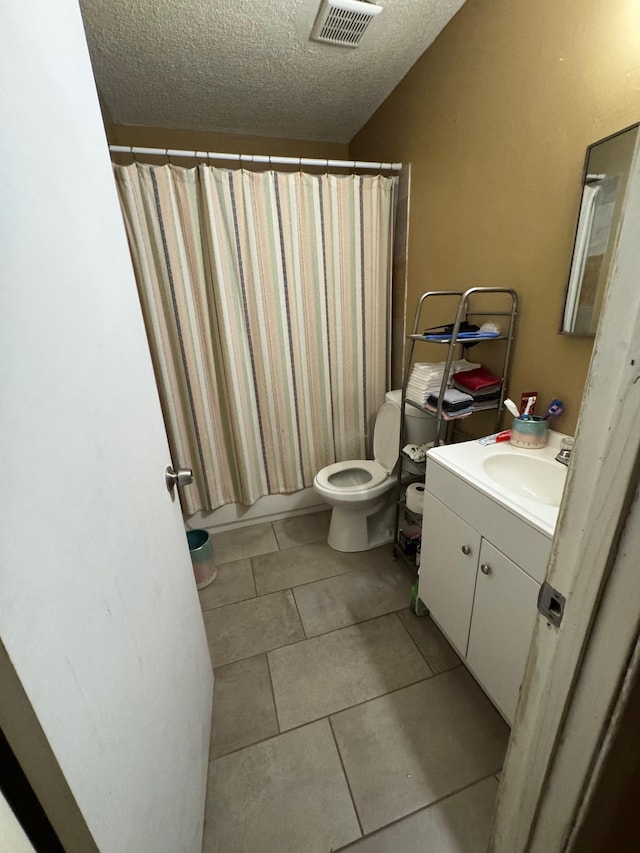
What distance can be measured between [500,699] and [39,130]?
165 cm

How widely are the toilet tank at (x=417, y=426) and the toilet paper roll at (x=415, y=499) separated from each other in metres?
0.23

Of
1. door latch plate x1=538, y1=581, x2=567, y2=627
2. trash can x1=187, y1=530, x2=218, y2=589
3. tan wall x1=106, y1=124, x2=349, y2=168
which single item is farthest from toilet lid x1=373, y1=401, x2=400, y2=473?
tan wall x1=106, y1=124, x2=349, y2=168

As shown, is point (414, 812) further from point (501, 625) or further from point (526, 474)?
point (526, 474)

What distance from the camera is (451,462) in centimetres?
116

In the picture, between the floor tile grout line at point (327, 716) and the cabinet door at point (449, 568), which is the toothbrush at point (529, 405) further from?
the floor tile grout line at point (327, 716)

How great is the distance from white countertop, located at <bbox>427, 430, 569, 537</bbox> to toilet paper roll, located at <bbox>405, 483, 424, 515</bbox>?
1.35ft

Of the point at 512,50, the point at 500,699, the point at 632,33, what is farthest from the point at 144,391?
the point at 512,50

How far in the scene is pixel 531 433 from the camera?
1205mm

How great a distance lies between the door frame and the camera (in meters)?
0.36

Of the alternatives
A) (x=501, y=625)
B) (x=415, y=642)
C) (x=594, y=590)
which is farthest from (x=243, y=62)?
(x=415, y=642)

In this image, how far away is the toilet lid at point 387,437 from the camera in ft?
6.07

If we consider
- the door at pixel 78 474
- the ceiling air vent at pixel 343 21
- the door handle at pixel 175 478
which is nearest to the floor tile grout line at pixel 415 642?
the door at pixel 78 474

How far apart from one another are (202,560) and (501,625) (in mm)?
1360

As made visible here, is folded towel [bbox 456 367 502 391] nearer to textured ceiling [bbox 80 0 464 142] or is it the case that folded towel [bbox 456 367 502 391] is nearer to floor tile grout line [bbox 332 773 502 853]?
floor tile grout line [bbox 332 773 502 853]
